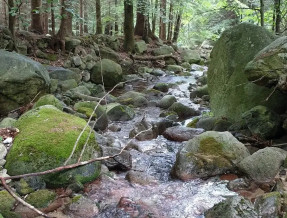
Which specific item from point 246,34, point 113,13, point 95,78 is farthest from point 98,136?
point 113,13

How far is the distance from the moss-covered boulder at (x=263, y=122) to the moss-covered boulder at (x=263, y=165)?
0.89 m

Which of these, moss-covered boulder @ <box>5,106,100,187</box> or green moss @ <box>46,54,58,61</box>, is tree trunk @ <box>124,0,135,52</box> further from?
moss-covered boulder @ <box>5,106,100,187</box>

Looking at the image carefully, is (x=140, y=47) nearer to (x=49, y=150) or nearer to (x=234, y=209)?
(x=49, y=150)

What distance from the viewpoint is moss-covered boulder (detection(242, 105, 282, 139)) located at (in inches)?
207

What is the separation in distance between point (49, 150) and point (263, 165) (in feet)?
9.86

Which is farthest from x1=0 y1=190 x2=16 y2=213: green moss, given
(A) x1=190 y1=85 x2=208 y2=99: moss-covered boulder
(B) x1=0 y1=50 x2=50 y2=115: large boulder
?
(A) x1=190 y1=85 x2=208 y2=99: moss-covered boulder

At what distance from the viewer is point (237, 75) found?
266 inches

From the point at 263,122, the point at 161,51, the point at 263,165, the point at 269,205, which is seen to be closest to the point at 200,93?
the point at 263,122

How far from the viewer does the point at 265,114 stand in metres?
5.38

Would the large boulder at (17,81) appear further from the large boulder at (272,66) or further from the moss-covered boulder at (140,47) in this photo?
the moss-covered boulder at (140,47)

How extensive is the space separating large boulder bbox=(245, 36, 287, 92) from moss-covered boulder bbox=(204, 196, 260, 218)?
7.69 feet

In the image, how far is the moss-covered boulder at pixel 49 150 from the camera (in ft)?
12.8

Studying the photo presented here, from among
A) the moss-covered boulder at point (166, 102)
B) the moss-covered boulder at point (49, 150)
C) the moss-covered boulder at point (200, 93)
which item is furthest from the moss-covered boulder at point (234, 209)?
the moss-covered boulder at point (200, 93)

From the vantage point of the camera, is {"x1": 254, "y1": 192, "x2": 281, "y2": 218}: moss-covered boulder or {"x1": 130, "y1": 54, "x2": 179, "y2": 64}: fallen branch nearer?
{"x1": 254, "y1": 192, "x2": 281, "y2": 218}: moss-covered boulder
